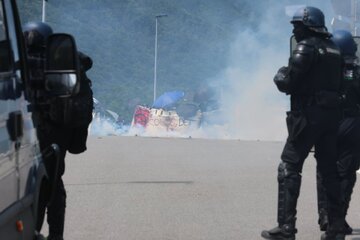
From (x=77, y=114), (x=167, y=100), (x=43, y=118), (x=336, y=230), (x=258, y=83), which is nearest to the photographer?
(x=43, y=118)

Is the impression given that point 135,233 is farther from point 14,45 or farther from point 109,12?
point 109,12

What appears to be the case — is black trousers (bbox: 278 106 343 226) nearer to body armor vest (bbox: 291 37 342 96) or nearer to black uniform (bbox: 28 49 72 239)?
body armor vest (bbox: 291 37 342 96)

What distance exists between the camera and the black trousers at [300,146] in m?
6.01

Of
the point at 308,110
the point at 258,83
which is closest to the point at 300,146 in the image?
the point at 308,110

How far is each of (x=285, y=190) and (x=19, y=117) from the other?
273cm

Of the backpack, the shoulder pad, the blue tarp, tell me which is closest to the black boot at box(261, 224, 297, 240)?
the shoulder pad

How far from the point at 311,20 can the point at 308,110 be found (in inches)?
25.0

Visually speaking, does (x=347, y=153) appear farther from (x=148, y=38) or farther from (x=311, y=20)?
(x=148, y=38)

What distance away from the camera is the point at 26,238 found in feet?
12.9

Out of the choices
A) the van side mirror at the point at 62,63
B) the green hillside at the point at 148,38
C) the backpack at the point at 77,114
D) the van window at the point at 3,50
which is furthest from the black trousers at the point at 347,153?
the green hillside at the point at 148,38

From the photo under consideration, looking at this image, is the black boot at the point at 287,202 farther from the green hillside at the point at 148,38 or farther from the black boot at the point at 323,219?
the green hillside at the point at 148,38

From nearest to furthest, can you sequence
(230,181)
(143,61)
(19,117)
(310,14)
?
1. (19,117)
2. (310,14)
3. (230,181)
4. (143,61)

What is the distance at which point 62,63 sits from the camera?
13.3 feet

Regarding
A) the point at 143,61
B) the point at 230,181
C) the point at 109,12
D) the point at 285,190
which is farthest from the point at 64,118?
the point at 109,12
